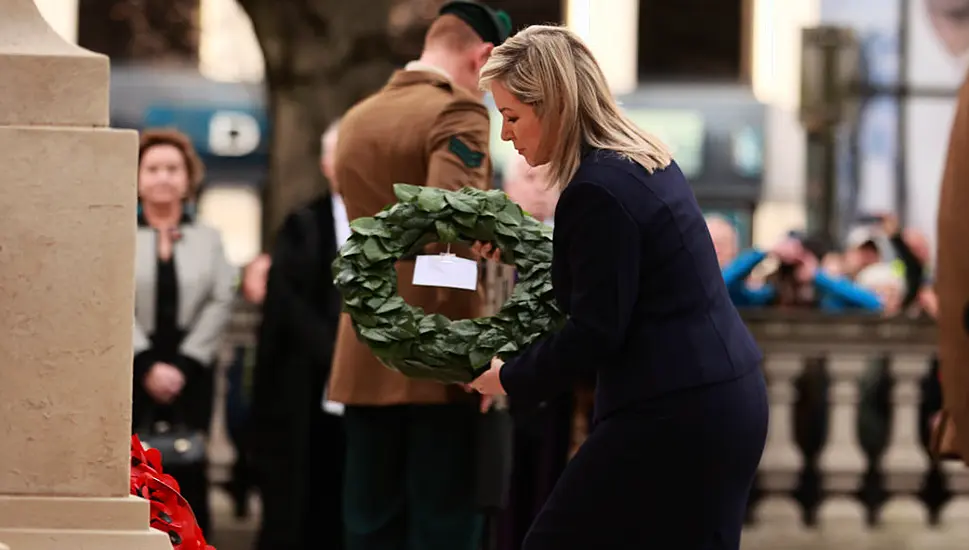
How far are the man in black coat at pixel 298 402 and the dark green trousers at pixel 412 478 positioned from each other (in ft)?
6.39

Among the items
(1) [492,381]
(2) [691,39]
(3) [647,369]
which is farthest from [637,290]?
(2) [691,39]

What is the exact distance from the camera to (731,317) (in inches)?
191

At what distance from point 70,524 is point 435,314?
1315mm

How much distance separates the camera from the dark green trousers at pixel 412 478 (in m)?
6.45

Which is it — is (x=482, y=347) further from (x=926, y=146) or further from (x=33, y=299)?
(x=926, y=146)

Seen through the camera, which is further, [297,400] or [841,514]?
[841,514]

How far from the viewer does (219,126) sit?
2617 cm

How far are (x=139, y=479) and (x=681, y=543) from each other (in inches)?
53.8

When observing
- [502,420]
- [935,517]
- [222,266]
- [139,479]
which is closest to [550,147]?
[139,479]

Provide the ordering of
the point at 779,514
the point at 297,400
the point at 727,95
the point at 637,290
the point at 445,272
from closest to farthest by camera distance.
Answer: the point at 637,290 < the point at 445,272 < the point at 297,400 < the point at 779,514 < the point at 727,95

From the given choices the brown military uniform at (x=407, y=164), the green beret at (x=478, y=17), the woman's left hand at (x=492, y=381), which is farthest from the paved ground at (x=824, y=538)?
the woman's left hand at (x=492, y=381)

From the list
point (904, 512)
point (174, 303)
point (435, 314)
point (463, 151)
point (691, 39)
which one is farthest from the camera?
point (691, 39)

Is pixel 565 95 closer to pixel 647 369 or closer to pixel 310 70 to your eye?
pixel 647 369

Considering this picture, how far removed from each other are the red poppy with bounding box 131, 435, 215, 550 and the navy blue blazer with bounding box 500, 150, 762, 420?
3.51 feet
